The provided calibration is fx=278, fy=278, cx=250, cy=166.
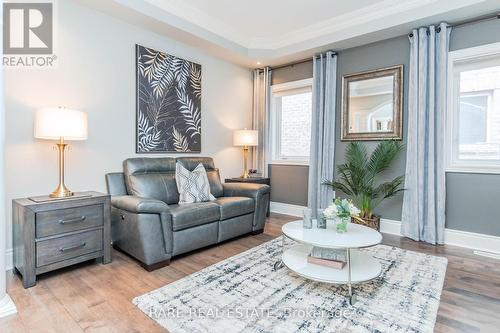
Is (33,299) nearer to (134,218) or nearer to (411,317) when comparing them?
(134,218)

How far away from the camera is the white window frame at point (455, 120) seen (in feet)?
9.89

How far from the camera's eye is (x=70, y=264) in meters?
2.31

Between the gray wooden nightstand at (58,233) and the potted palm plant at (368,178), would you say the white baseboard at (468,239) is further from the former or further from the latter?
the gray wooden nightstand at (58,233)

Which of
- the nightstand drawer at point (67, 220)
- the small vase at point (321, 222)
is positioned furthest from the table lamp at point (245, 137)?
the nightstand drawer at point (67, 220)

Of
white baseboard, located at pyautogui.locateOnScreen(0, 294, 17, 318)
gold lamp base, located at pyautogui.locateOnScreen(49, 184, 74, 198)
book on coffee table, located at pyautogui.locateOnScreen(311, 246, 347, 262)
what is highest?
gold lamp base, located at pyautogui.locateOnScreen(49, 184, 74, 198)

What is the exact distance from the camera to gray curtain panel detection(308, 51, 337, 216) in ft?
13.3

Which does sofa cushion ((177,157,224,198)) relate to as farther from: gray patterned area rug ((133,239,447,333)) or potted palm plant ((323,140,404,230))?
potted palm plant ((323,140,404,230))

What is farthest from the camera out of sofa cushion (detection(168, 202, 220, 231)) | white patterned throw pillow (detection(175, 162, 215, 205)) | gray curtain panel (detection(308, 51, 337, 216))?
gray curtain panel (detection(308, 51, 337, 216))

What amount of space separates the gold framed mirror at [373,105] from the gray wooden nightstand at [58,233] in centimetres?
321

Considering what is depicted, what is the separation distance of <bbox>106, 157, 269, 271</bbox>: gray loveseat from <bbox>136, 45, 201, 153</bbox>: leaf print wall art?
0.29m

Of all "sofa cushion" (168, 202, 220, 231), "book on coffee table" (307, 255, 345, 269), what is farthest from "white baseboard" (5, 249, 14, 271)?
"book on coffee table" (307, 255, 345, 269)

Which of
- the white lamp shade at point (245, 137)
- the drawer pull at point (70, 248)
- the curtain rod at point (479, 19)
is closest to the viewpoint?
the drawer pull at point (70, 248)

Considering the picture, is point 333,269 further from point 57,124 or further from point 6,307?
point 57,124

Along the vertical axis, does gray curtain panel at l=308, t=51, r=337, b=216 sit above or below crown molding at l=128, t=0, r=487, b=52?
below
